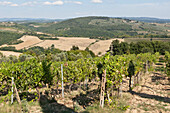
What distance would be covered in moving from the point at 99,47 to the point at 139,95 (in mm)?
60168

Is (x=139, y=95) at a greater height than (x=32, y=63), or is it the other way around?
(x=32, y=63)

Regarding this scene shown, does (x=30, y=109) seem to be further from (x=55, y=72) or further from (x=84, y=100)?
(x=55, y=72)

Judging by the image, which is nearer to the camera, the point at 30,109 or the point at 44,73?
the point at 30,109

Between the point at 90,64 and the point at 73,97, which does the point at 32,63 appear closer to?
the point at 73,97

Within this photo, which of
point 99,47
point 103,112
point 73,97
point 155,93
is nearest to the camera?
point 103,112

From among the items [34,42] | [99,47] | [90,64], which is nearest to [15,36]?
[34,42]

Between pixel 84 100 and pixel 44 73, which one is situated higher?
pixel 44 73

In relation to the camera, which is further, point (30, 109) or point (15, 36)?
point (15, 36)

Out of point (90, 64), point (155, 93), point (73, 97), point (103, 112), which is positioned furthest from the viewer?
point (90, 64)

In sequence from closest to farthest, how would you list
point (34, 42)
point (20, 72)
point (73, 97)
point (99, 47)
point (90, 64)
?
1. point (20, 72)
2. point (73, 97)
3. point (90, 64)
4. point (99, 47)
5. point (34, 42)

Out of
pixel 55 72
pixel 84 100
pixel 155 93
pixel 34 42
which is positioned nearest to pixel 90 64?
pixel 55 72

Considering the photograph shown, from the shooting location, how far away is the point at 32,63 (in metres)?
8.95

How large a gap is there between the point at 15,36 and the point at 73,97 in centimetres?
10618

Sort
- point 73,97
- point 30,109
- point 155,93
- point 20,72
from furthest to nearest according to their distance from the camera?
point 155,93 < point 73,97 < point 20,72 < point 30,109
